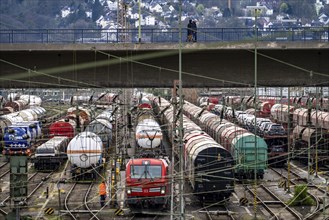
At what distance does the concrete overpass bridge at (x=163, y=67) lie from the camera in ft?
98.3

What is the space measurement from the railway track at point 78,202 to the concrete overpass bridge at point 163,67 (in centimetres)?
490

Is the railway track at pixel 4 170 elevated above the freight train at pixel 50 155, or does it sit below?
below

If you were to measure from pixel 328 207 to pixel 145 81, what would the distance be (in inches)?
363

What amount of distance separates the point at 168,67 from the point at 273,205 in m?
7.16

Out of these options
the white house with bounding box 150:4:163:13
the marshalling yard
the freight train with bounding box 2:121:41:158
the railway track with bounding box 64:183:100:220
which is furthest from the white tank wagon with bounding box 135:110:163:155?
the white house with bounding box 150:4:163:13

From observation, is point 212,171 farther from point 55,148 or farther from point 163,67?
point 55,148

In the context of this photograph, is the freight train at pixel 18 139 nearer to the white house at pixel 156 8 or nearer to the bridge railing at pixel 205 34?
the bridge railing at pixel 205 34

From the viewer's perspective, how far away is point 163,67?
A: 3020cm

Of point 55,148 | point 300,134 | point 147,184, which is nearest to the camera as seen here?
point 147,184

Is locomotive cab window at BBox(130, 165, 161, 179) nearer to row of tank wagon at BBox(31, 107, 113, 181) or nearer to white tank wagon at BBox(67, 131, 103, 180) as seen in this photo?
row of tank wagon at BBox(31, 107, 113, 181)

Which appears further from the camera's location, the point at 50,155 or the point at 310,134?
the point at 310,134

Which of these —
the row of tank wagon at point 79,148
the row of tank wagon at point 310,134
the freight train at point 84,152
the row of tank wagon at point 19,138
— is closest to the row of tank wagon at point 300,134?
the row of tank wagon at point 310,134

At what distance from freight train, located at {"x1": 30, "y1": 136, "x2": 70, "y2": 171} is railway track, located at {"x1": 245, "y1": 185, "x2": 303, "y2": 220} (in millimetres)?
10773

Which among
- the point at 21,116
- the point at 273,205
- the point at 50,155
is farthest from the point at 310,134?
the point at 21,116
